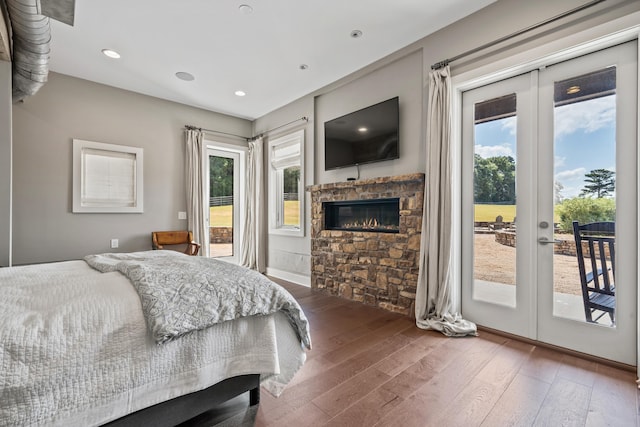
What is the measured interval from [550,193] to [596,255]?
55 centimetres

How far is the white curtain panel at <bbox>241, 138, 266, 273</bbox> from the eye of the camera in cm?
518

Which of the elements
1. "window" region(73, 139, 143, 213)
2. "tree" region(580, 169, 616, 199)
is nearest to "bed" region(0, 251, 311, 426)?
"tree" region(580, 169, 616, 199)

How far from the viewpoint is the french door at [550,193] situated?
205 cm

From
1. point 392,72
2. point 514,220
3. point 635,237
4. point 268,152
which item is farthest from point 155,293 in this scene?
point 268,152

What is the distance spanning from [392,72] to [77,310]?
3.54 m

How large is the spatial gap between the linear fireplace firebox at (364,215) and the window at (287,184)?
1.97 ft

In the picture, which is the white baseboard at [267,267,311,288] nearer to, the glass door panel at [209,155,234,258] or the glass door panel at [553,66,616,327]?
the glass door panel at [209,155,234,258]

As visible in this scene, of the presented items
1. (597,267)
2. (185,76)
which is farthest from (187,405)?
(185,76)

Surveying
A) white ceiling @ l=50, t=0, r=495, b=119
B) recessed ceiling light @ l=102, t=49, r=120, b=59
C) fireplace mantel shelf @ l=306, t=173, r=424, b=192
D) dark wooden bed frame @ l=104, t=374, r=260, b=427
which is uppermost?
white ceiling @ l=50, t=0, r=495, b=119

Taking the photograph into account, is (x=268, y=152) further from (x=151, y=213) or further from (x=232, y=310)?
(x=232, y=310)

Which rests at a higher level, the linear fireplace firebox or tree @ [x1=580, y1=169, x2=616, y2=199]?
tree @ [x1=580, y1=169, x2=616, y2=199]

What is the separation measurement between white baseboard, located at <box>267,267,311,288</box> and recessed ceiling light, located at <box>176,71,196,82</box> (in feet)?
10.4

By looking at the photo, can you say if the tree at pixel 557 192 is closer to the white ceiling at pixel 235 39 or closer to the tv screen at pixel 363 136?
the tv screen at pixel 363 136

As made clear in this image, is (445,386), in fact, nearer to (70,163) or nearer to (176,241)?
(176,241)
